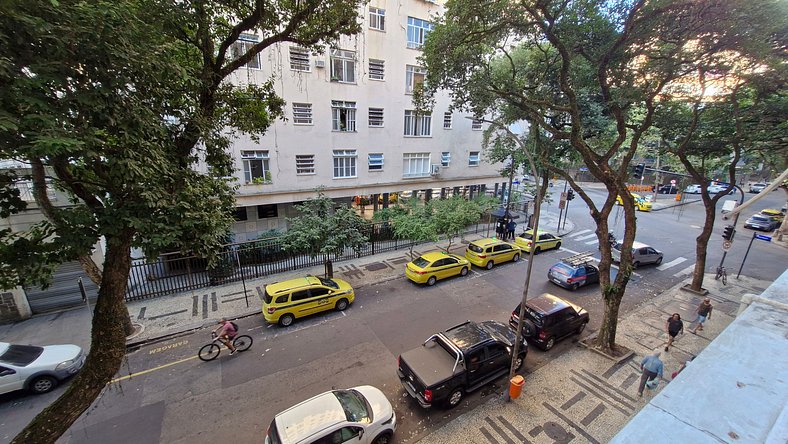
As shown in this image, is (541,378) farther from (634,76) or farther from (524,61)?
(524,61)

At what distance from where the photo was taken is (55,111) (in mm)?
4082

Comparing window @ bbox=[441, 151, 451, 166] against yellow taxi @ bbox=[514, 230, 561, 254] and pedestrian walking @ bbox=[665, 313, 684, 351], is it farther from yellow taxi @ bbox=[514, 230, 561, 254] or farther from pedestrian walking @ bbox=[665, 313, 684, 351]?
pedestrian walking @ bbox=[665, 313, 684, 351]

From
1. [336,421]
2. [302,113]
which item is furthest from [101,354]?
[302,113]

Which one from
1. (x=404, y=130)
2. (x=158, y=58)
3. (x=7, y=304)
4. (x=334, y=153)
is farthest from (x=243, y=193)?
(x=158, y=58)

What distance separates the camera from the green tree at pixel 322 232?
45.5ft

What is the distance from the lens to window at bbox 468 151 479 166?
A: 86.8ft

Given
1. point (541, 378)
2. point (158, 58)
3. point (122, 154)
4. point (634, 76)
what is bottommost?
point (541, 378)

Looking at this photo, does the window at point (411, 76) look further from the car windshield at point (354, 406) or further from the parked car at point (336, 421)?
the parked car at point (336, 421)

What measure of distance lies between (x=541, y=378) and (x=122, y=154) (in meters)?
11.3

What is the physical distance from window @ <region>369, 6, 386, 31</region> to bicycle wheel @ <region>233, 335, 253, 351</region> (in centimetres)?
1866

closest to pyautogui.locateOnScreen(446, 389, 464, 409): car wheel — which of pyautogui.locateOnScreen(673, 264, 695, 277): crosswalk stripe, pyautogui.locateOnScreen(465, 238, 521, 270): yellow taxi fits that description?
pyautogui.locateOnScreen(465, 238, 521, 270): yellow taxi

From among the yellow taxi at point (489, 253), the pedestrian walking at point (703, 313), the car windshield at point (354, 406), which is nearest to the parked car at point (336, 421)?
the car windshield at point (354, 406)

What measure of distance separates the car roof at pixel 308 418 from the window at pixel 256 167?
578 inches

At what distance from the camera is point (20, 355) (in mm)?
8328
